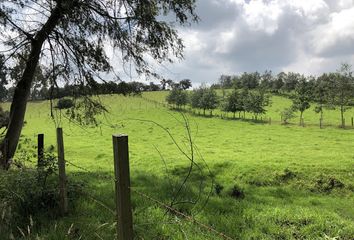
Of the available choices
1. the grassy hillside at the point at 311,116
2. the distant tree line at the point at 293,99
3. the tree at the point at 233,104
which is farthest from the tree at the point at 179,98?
the tree at the point at 233,104

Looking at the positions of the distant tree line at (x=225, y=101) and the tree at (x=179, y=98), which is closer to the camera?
the distant tree line at (x=225, y=101)

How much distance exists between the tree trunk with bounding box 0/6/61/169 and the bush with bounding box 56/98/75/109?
138 centimetres

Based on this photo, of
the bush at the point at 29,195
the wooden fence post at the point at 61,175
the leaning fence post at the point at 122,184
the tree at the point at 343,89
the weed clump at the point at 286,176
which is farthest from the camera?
the tree at the point at 343,89

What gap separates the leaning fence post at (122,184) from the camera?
326cm

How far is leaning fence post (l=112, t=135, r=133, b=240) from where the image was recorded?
326cm

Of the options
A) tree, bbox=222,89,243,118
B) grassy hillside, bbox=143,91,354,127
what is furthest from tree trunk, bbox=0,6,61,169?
tree, bbox=222,89,243,118

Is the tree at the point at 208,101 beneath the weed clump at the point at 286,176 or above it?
above

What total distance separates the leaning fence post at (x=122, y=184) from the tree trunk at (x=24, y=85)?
8164mm

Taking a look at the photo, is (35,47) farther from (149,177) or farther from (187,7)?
(149,177)

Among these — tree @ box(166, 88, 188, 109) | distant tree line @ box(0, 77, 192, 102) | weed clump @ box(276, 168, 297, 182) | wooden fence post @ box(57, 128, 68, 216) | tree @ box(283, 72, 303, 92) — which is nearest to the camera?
wooden fence post @ box(57, 128, 68, 216)

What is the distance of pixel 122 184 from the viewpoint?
11.1 ft

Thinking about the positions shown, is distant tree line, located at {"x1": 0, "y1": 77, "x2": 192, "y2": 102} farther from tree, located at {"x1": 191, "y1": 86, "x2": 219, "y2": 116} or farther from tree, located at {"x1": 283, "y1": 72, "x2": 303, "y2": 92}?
tree, located at {"x1": 283, "y1": 72, "x2": 303, "y2": 92}

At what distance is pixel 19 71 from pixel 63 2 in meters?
2.92

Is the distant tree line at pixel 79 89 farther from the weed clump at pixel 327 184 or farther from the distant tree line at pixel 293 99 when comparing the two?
the distant tree line at pixel 293 99
